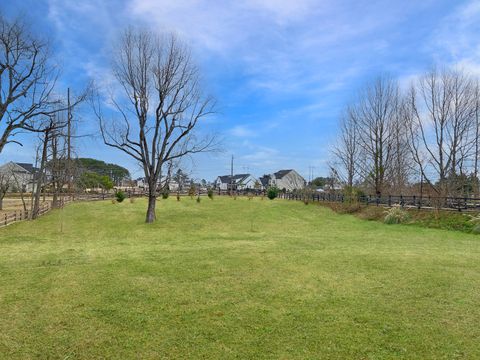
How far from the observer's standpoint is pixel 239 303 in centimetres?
546

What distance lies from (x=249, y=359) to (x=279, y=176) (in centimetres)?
8865

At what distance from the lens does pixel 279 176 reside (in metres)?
91.9

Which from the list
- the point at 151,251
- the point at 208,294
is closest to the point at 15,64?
the point at 151,251

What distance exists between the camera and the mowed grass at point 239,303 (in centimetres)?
411

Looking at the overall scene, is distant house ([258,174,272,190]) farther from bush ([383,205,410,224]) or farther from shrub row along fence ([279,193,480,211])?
bush ([383,205,410,224])

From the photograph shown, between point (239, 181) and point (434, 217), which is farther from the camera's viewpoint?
point (239, 181)

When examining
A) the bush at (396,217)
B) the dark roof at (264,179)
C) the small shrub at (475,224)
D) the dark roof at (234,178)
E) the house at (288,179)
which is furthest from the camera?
the dark roof at (264,179)

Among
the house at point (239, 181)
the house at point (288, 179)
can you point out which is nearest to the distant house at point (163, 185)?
the house at point (239, 181)

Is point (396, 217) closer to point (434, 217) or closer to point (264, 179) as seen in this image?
point (434, 217)

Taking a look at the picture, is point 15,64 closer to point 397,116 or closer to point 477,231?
point 477,231

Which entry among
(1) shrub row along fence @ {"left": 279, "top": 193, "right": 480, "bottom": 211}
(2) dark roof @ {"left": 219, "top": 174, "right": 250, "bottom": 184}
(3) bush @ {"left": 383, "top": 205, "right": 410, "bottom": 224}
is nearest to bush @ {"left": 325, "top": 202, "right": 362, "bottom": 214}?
(1) shrub row along fence @ {"left": 279, "top": 193, "right": 480, "bottom": 211}

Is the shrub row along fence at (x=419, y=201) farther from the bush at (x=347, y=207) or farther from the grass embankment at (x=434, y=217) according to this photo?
the grass embankment at (x=434, y=217)

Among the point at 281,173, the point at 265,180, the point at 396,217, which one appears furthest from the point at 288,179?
the point at 396,217

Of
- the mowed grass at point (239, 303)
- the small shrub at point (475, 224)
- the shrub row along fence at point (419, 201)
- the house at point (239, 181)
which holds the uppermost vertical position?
the house at point (239, 181)
